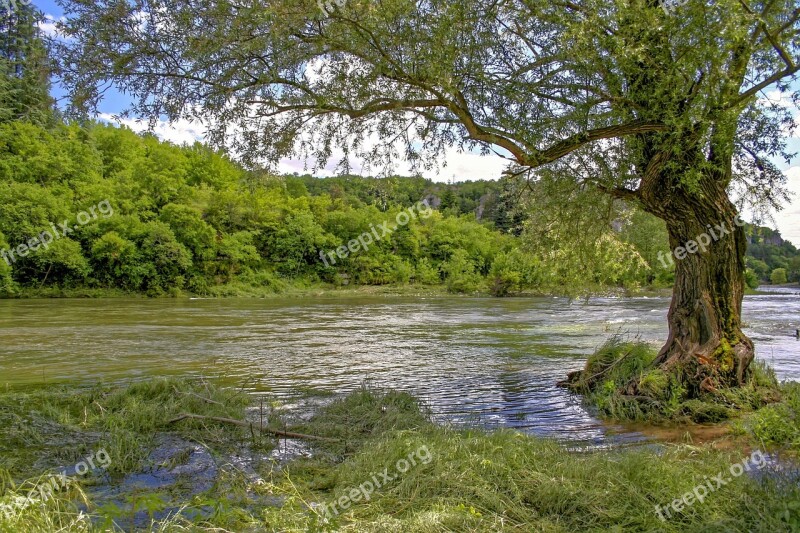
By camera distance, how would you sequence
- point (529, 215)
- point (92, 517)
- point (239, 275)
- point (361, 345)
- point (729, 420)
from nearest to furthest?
point (92, 517) → point (729, 420) → point (529, 215) → point (361, 345) → point (239, 275)

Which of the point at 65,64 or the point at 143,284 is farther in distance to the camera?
the point at 143,284

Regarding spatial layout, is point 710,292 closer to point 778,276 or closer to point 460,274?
point 460,274

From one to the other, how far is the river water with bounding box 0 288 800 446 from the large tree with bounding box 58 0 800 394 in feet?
9.65

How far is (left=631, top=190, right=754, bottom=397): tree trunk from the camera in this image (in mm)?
8273

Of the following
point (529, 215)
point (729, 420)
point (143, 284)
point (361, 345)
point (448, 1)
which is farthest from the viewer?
point (143, 284)

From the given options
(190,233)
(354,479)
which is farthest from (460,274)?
(354,479)

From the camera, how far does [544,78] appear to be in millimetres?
8047

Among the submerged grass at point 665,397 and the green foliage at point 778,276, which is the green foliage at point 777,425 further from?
the green foliage at point 778,276

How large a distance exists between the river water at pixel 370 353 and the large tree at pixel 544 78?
2.94 metres

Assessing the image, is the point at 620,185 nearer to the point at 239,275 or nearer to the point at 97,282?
the point at 97,282

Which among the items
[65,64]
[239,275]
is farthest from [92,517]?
[239,275]

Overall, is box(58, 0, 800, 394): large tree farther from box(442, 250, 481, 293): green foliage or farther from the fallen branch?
box(442, 250, 481, 293): green foliage

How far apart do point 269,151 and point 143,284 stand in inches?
1646

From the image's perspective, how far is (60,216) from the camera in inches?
1703
